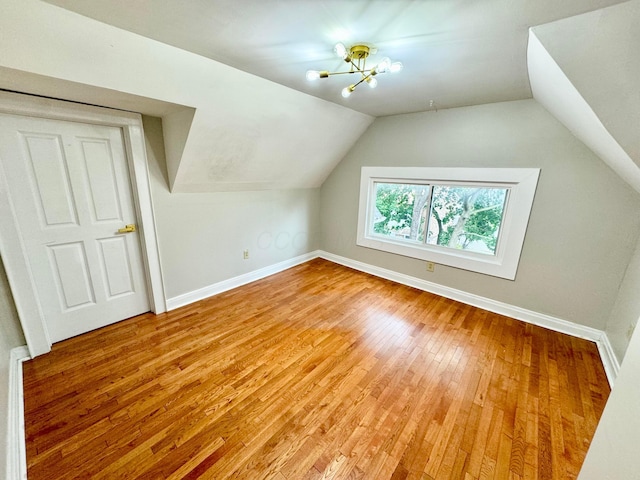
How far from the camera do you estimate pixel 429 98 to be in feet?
7.93

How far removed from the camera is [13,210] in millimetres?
1755

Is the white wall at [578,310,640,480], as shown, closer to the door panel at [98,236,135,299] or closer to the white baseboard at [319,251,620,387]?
the white baseboard at [319,251,620,387]

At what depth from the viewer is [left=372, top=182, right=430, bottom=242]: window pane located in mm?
3273

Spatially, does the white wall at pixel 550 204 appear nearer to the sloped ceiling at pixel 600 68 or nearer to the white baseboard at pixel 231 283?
the sloped ceiling at pixel 600 68

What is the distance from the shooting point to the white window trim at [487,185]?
2463mm

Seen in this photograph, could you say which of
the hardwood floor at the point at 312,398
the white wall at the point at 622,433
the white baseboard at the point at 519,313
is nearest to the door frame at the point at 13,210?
the hardwood floor at the point at 312,398

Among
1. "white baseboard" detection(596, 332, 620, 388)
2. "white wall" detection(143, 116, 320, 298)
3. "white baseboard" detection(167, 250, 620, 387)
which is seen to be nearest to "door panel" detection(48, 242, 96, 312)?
"white wall" detection(143, 116, 320, 298)

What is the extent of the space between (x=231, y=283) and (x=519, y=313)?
3.31 metres

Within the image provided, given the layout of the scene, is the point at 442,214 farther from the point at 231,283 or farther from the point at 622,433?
the point at 231,283

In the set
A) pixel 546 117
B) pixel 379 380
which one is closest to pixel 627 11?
pixel 546 117

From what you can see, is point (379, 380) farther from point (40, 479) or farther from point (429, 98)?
point (429, 98)

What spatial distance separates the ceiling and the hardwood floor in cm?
216

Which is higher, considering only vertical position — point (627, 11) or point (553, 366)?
point (627, 11)

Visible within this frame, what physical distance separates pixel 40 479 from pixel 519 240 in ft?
12.4
